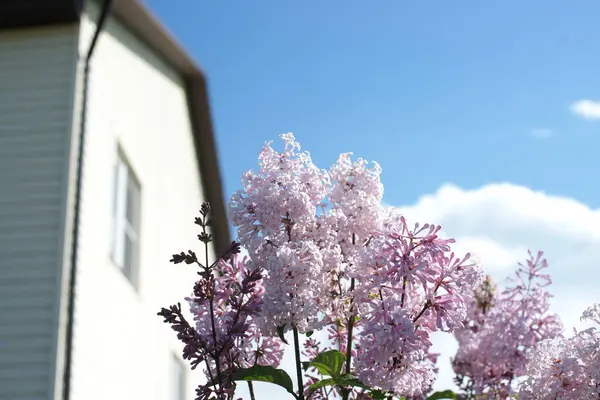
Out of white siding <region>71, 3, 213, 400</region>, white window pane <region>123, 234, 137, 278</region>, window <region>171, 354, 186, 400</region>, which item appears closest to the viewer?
white siding <region>71, 3, 213, 400</region>

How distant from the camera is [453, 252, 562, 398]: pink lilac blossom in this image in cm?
265

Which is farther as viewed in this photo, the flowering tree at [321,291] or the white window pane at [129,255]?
the white window pane at [129,255]

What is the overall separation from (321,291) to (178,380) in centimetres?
912

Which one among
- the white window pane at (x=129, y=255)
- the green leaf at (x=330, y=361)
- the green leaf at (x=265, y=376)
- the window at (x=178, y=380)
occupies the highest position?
the white window pane at (x=129, y=255)

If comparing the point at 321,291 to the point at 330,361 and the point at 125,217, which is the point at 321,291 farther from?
the point at 125,217

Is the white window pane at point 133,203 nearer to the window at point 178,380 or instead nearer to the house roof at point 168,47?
the house roof at point 168,47

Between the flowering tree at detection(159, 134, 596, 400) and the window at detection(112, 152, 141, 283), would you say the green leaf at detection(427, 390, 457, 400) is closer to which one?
the flowering tree at detection(159, 134, 596, 400)

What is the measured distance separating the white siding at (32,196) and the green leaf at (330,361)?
4.83 m

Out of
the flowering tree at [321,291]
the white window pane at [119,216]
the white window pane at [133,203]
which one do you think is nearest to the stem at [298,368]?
the flowering tree at [321,291]

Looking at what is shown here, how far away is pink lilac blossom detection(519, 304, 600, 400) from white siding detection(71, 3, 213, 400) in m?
4.93

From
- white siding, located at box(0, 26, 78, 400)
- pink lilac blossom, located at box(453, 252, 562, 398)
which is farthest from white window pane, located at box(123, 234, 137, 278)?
pink lilac blossom, located at box(453, 252, 562, 398)

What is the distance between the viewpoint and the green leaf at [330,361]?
190 centimetres

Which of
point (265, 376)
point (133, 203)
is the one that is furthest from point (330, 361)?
point (133, 203)

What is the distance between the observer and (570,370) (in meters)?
2.13
